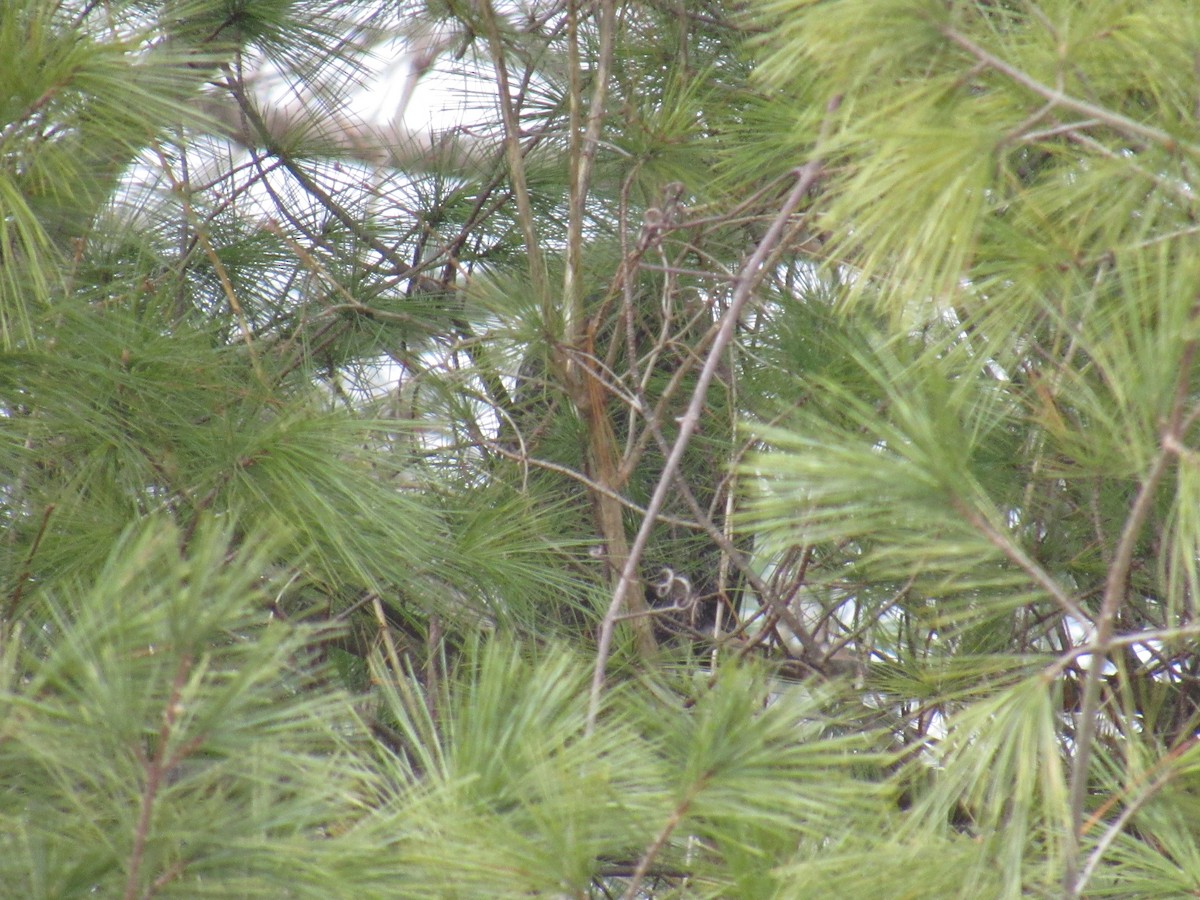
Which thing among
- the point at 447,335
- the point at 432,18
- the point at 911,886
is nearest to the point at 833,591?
the point at 447,335

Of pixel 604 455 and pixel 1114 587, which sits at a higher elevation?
pixel 604 455

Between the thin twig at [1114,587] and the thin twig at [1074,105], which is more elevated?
the thin twig at [1074,105]

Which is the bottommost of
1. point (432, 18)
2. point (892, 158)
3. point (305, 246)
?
point (892, 158)

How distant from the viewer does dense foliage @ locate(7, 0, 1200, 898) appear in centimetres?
60

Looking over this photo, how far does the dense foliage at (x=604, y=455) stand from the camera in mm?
596

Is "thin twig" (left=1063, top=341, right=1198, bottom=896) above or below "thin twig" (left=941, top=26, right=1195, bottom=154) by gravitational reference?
below

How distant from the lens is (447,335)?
1359 millimetres

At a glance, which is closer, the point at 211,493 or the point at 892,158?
the point at 892,158

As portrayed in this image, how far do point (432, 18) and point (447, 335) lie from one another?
385 mm

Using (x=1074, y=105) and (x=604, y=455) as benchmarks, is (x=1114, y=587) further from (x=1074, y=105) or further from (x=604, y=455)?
(x=604, y=455)

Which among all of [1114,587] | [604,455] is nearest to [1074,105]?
[1114,587]

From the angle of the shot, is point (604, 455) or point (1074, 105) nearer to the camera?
point (1074, 105)

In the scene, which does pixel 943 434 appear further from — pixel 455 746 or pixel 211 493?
pixel 211 493

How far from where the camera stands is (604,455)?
1145 millimetres
